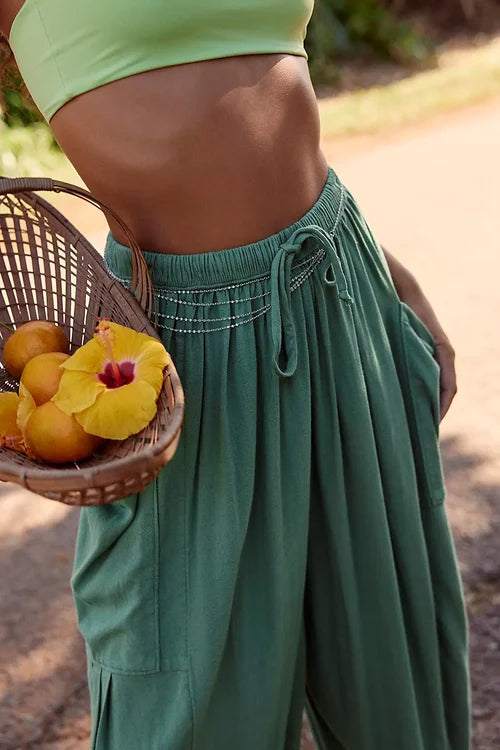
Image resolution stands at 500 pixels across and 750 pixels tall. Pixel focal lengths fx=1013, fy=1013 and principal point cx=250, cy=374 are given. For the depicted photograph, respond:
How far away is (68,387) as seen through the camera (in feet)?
4.57

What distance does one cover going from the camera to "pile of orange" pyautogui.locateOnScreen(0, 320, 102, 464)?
1.37 m

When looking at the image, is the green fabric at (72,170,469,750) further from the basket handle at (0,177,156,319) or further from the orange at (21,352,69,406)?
the orange at (21,352,69,406)

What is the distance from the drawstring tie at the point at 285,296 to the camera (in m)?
1.57

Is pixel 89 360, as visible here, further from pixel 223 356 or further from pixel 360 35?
pixel 360 35

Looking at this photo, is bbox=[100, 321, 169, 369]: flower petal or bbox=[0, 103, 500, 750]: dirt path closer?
bbox=[100, 321, 169, 369]: flower petal

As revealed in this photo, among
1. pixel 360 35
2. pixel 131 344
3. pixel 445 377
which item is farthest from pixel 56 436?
pixel 360 35

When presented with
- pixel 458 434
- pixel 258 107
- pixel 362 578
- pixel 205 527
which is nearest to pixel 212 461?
pixel 205 527

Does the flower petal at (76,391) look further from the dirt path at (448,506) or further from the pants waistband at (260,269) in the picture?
the dirt path at (448,506)

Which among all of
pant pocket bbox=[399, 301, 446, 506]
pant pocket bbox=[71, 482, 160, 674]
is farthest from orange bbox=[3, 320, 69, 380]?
pant pocket bbox=[399, 301, 446, 506]

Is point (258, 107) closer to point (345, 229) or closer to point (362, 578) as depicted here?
point (345, 229)

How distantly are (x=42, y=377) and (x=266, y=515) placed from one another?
1.44 feet

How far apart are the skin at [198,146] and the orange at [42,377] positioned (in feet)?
0.85

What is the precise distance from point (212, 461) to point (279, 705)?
0.46 m

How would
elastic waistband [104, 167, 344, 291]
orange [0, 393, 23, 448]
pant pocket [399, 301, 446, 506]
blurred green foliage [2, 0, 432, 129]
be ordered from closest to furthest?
orange [0, 393, 23, 448], elastic waistband [104, 167, 344, 291], pant pocket [399, 301, 446, 506], blurred green foliage [2, 0, 432, 129]
